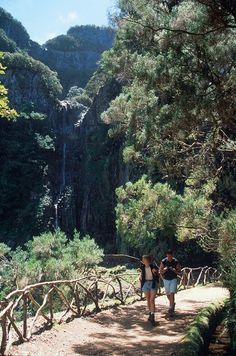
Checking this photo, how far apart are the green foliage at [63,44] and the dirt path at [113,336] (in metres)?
53.4

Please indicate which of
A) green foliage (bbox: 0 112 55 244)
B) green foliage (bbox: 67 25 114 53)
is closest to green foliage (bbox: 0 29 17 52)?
green foliage (bbox: 0 112 55 244)

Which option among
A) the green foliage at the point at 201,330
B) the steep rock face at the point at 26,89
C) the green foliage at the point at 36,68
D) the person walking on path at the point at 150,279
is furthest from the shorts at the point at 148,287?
the green foliage at the point at 36,68

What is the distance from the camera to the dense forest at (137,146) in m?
6.15

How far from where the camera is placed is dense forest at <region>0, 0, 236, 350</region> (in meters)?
6.15

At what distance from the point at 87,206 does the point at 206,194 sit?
21.2 metres

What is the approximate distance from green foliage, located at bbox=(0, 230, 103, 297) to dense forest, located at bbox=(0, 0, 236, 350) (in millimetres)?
99

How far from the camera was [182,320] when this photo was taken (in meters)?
7.84

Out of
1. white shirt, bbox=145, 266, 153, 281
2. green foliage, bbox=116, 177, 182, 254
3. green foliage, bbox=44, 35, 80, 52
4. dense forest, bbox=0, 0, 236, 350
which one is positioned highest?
green foliage, bbox=44, 35, 80, 52

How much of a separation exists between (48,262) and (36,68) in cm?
2489

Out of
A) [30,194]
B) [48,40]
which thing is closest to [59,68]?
[48,40]

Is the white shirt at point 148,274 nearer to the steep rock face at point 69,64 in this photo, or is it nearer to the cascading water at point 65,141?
the cascading water at point 65,141

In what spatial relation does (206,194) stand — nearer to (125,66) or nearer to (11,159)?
(125,66)

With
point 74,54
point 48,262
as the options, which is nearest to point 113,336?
point 48,262

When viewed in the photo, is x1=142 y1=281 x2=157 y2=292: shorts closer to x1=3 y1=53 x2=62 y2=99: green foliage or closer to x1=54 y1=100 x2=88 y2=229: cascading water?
x1=54 y1=100 x2=88 y2=229: cascading water
